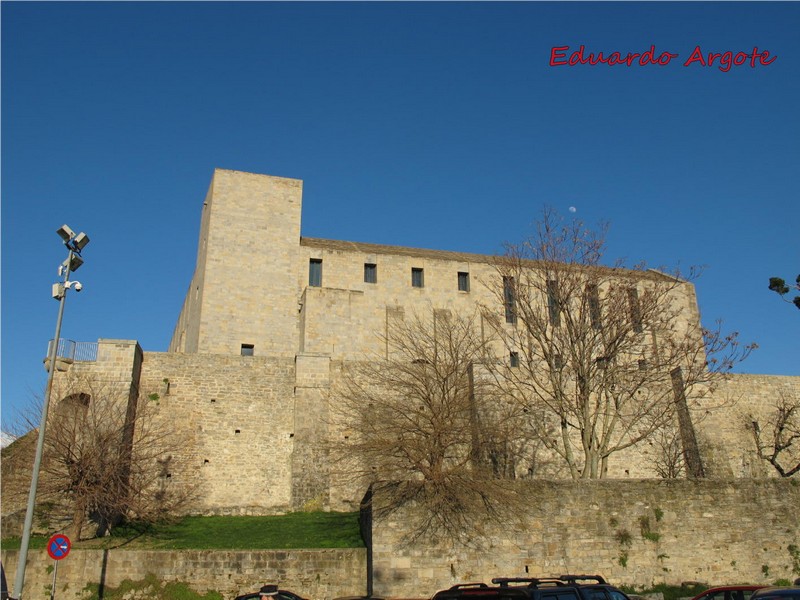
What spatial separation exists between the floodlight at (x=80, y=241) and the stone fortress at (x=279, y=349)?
1090cm

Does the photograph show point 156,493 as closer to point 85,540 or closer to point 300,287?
point 85,540

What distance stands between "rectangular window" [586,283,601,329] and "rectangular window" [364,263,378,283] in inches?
624

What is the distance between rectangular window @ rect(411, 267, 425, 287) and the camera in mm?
40562

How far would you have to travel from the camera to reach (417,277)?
40.9 m

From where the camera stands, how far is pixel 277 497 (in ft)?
91.4

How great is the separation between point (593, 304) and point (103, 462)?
1842cm

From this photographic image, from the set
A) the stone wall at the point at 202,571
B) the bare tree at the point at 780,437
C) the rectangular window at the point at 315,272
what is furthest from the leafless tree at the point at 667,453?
the rectangular window at the point at 315,272

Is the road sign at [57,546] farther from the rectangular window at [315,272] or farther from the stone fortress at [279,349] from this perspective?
the rectangular window at [315,272]

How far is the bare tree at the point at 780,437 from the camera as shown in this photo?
34.8 m

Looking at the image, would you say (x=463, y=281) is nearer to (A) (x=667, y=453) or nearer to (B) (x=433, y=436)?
(A) (x=667, y=453)

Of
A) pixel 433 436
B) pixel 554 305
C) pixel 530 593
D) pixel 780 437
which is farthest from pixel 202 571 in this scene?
pixel 780 437

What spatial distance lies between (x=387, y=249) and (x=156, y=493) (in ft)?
69.9

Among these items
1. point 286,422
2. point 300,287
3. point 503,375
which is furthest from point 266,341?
point 503,375

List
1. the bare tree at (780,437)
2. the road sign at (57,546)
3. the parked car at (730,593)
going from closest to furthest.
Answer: the parked car at (730,593), the road sign at (57,546), the bare tree at (780,437)
